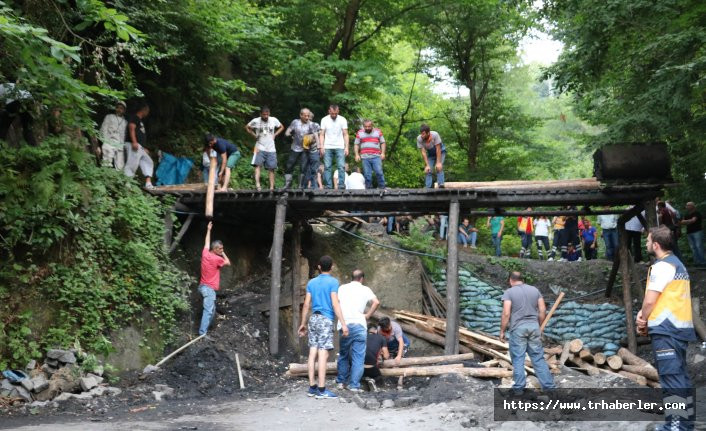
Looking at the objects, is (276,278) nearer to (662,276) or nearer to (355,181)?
(355,181)

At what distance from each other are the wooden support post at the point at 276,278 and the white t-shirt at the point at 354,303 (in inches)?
152

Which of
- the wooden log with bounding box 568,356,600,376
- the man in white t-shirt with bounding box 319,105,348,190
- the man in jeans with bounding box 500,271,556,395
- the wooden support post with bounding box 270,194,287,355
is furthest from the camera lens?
the man in white t-shirt with bounding box 319,105,348,190

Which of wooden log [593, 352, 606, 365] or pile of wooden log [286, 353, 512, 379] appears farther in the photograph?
wooden log [593, 352, 606, 365]

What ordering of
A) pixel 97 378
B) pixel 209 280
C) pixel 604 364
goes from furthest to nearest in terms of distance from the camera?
pixel 604 364
pixel 209 280
pixel 97 378

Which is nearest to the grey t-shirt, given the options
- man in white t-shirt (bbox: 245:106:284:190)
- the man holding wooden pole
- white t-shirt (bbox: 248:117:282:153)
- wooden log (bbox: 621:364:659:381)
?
the man holding wooden pole

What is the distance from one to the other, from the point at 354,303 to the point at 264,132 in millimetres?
6300

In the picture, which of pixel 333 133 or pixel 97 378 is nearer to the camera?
pixel 97 378

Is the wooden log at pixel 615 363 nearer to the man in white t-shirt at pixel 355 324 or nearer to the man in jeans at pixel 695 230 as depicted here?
the man in jeans at pixel 695 230

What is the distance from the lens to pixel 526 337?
9.55 m

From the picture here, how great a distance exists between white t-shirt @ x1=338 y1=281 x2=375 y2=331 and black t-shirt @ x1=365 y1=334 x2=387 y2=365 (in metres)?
1.17

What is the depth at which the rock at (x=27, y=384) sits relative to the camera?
9.23 metres

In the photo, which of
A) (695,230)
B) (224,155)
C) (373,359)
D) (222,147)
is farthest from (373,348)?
(695,230)

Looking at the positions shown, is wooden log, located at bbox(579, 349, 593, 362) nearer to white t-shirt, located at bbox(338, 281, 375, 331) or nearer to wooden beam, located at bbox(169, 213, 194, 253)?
white t-shirt, located at bbox(338, 281, 375, 331)

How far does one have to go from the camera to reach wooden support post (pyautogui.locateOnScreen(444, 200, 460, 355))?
1373 cm
